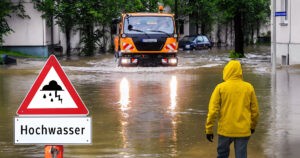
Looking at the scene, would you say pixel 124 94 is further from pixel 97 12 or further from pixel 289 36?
pixel 97 12

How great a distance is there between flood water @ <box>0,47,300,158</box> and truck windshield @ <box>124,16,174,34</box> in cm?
422

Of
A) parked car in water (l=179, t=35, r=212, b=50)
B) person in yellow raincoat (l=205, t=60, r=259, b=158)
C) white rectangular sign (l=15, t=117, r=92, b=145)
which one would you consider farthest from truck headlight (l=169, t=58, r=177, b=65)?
parked car in water (l=179, t=35, r=212, b=50)

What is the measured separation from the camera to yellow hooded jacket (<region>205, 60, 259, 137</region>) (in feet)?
23.8

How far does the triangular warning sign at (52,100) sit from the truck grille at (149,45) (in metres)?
24.3

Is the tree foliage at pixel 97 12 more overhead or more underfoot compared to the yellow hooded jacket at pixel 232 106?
more overhead

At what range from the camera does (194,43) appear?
6341 centimetres

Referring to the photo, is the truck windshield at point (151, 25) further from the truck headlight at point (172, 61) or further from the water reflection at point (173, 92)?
the water reflection at point (173, 92)

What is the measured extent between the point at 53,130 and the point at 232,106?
7.58 ft

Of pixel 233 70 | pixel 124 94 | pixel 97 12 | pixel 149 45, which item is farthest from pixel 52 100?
pixel 97 12

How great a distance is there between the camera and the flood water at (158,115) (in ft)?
33.6

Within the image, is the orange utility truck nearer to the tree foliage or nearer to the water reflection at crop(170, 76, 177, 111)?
the water reflection at crop(170, 76, 177, 111)

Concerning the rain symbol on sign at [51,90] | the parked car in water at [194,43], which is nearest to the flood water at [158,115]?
the rain symbol on sign at [51,90]

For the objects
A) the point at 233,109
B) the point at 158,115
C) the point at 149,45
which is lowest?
the point at 158,115

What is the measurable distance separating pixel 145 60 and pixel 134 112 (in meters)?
15.8
